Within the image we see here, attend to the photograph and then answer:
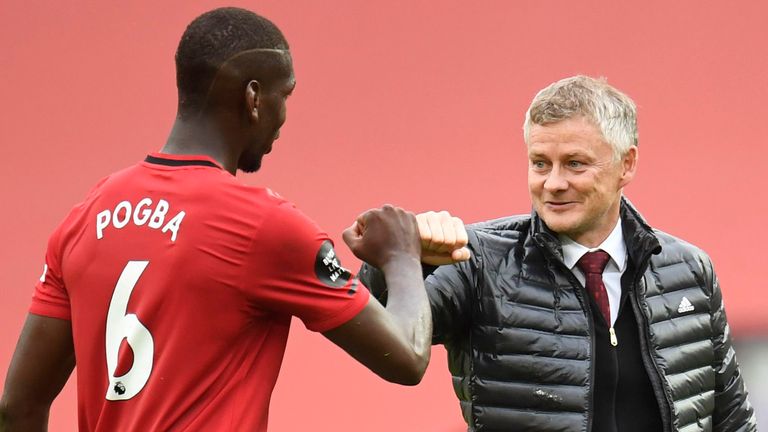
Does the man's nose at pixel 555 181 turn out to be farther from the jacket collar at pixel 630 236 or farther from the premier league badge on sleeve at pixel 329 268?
the premier league badge on sleeve at pixel 329 268

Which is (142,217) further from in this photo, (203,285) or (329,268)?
(329,268)

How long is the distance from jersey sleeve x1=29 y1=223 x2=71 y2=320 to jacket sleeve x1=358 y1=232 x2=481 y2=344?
63 cm

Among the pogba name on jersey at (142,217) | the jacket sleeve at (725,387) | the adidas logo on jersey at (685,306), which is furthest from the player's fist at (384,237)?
the jacket sleeve at (725,387)

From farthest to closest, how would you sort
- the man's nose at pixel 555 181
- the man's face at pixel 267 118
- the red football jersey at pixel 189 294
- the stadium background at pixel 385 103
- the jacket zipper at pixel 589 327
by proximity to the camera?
the stadium background at pixel 385 103, the man's nose at pixel 555 181, the jacket zipper at pixel 589 327, the man's face at pixel 267 118, the red football jersey at pixel 189 294

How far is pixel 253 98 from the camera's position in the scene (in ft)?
6.54

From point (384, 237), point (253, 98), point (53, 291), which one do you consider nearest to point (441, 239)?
point (384, 237)

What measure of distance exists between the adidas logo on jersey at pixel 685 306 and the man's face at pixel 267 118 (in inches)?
41.5

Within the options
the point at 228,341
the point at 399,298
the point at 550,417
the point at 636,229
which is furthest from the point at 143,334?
the point at 636,229

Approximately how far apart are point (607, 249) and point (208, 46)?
107 cm

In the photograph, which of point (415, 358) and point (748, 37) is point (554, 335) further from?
point (748, 37)

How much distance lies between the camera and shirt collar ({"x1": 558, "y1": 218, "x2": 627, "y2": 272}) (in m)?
2.65

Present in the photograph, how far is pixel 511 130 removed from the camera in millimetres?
5344

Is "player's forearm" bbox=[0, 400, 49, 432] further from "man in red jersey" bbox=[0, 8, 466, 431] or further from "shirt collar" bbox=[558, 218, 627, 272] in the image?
"shirt collar" bbox=[558, 218, 627, 272]

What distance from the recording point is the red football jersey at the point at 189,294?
6.23 ft
